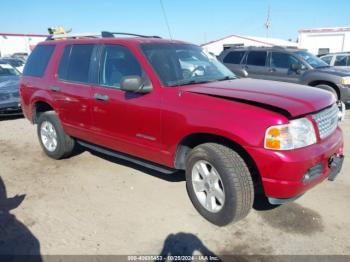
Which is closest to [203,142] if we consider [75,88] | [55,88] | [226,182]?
[226,182]

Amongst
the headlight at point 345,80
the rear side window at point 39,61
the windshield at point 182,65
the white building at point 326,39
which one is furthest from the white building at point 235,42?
the windshield at point 182,65

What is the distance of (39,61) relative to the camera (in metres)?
5.52

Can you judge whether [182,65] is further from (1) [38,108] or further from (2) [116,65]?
(1) [38,108]

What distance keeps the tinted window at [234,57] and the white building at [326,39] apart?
26615 millimetres

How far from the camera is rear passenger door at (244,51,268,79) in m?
10.1

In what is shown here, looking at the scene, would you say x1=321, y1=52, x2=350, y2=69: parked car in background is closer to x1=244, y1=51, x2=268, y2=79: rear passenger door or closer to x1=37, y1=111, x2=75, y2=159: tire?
x1=244, y1=51, x2=268, y2=79: rear passenger door

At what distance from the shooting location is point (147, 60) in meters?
3.88

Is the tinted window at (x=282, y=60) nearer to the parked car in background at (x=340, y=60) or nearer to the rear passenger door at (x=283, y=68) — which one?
the rear passenger door at (x=283, y=68)

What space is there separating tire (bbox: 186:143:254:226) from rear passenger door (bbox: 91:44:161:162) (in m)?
0.63

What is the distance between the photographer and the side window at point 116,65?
4020 millimetres

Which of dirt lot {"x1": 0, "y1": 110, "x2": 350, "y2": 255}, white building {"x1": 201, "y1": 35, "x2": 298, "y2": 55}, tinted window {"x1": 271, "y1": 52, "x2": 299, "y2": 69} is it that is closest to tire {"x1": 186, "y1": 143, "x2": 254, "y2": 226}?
dirt lot {"x1": 0, "y1": 110, "x2": 350, "y2": 255}

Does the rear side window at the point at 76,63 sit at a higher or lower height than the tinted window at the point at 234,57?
higher

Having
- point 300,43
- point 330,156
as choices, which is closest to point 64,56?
point 330,156

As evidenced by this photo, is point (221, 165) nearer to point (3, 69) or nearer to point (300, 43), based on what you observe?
point (3, 69)
